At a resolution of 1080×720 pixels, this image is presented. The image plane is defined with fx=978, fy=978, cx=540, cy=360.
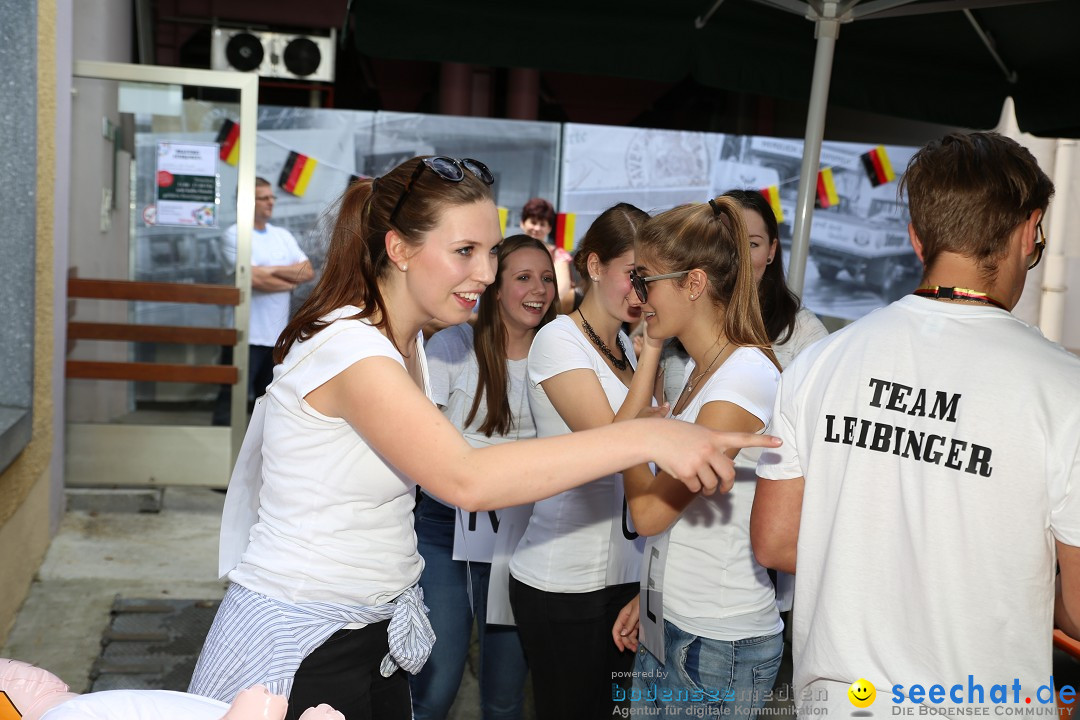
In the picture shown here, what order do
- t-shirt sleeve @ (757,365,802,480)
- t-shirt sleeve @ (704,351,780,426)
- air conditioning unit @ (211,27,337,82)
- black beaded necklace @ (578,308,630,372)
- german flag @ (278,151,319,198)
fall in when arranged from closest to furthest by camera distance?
t-shirt sleeve @ (757,365,802,480), t-shirt sleeve @ (704,351,780,426), black beaded necklace @ (578,308,630,372), german flag @ (278,151,319,198), air conditioning unit @ (211,27,337,82)

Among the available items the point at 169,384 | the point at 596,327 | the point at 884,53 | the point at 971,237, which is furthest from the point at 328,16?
the point at 971,237

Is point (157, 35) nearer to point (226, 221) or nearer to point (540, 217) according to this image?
point (226, 221)

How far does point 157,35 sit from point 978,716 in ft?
37.1

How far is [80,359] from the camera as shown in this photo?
19.3ft

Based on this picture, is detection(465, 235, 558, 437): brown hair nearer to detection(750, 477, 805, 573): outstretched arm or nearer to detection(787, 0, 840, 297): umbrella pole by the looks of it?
detection(787, 0, 840, 297): umbrella pole

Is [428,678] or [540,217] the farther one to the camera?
[540,217]

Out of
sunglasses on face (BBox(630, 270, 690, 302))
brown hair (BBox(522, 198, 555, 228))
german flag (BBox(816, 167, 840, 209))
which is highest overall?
german flag (BBox(816, 167, 840, 209))

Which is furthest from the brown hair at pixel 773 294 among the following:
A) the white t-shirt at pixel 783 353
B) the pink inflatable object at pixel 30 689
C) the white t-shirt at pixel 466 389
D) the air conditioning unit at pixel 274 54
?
the air conditioning unit at pixel 274 54

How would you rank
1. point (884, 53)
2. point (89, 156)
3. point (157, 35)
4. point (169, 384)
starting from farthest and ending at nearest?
1. point (157, 35)
2. point (169, 384)
3. point (89, 156)
4. point (884, 53)

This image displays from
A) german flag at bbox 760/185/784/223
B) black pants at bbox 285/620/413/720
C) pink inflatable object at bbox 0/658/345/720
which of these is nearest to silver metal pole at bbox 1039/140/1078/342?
german flag at bbox 760/185/784/223

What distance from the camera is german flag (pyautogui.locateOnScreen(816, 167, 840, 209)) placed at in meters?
7.81

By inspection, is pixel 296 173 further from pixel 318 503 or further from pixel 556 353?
pixel 318 503

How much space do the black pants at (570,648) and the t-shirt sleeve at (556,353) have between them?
1.82ft

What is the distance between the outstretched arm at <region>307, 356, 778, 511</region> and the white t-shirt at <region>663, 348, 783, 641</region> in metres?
0.55
